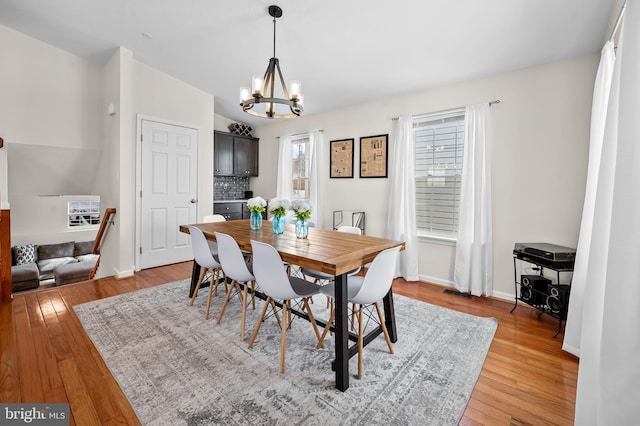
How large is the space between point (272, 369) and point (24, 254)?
7.38m

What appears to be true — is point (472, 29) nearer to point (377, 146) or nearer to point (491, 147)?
point (491, 147)

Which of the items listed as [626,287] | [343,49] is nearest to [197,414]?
[626,287]

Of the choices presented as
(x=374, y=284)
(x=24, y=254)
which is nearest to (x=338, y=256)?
(x=374, y=284)

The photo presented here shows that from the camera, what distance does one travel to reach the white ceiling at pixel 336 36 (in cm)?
248

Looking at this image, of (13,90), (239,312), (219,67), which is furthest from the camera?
(219,67)

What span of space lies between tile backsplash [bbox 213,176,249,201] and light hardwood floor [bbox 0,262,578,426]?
322 centimetres

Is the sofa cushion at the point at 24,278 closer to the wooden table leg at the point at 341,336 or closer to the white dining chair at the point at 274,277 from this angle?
the white dining chair at the point at 274,277

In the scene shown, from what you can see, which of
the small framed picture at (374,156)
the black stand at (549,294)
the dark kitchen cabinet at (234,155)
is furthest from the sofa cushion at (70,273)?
the black stand at (549,294)

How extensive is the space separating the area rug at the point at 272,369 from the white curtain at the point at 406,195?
1.05 m

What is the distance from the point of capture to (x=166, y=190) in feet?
14.8

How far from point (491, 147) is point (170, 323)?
380cm

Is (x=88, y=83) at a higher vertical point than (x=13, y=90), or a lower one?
higher

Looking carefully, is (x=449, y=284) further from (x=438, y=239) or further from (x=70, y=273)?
(x=70, y=273)

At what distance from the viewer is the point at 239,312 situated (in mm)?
2891
